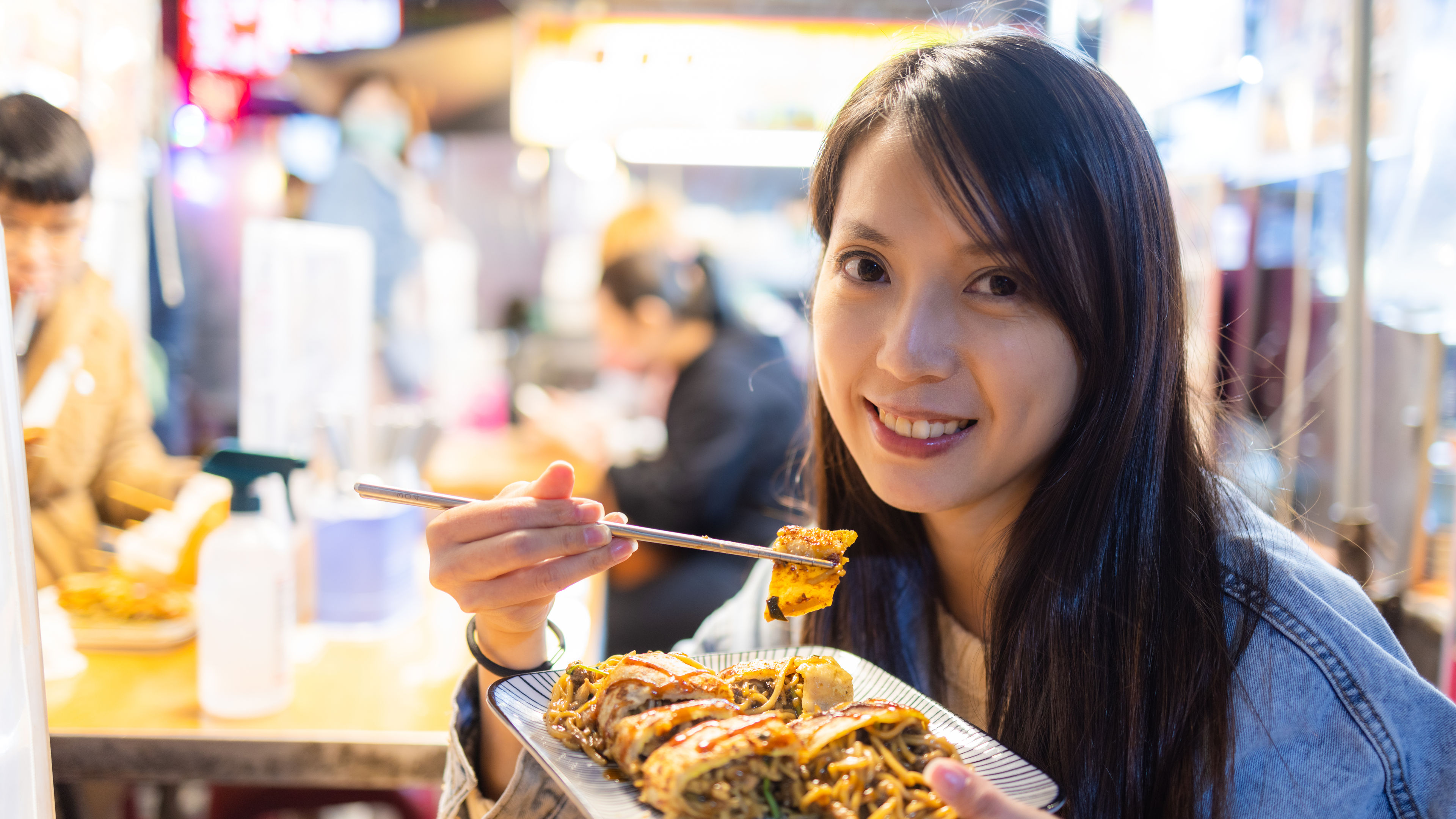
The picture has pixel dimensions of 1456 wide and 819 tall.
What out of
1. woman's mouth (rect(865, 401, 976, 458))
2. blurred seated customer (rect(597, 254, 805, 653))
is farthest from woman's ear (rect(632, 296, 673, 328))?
woman's mouth (rect(865, 401, 976, 458))

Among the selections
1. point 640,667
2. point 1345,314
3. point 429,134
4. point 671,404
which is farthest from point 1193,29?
point 429,134

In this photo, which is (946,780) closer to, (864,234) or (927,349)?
(927,349)

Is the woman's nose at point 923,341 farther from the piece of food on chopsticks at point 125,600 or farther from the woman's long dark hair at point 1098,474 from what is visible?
the piece of food on chopsticks at point 125,600

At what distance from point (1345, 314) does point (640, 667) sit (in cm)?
194

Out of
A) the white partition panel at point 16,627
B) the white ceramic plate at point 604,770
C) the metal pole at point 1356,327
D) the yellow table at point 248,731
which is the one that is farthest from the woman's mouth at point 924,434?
the metal pole at point 1356,327

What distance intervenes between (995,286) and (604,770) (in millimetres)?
724

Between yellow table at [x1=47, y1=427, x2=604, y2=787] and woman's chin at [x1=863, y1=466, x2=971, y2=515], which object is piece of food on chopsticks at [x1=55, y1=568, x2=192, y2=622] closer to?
yellow table at [x1=47, y1=427, x2=604, y2=787]

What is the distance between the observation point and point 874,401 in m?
1.17

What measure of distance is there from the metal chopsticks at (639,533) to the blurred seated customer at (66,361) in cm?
112

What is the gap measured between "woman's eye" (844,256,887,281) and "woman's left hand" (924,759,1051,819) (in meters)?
0.66

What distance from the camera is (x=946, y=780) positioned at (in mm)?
696

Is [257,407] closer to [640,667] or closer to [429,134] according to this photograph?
[640,667]

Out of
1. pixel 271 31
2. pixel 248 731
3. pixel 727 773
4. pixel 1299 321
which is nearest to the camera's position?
pixel 727 773

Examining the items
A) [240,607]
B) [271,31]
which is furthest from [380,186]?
[240,607]
